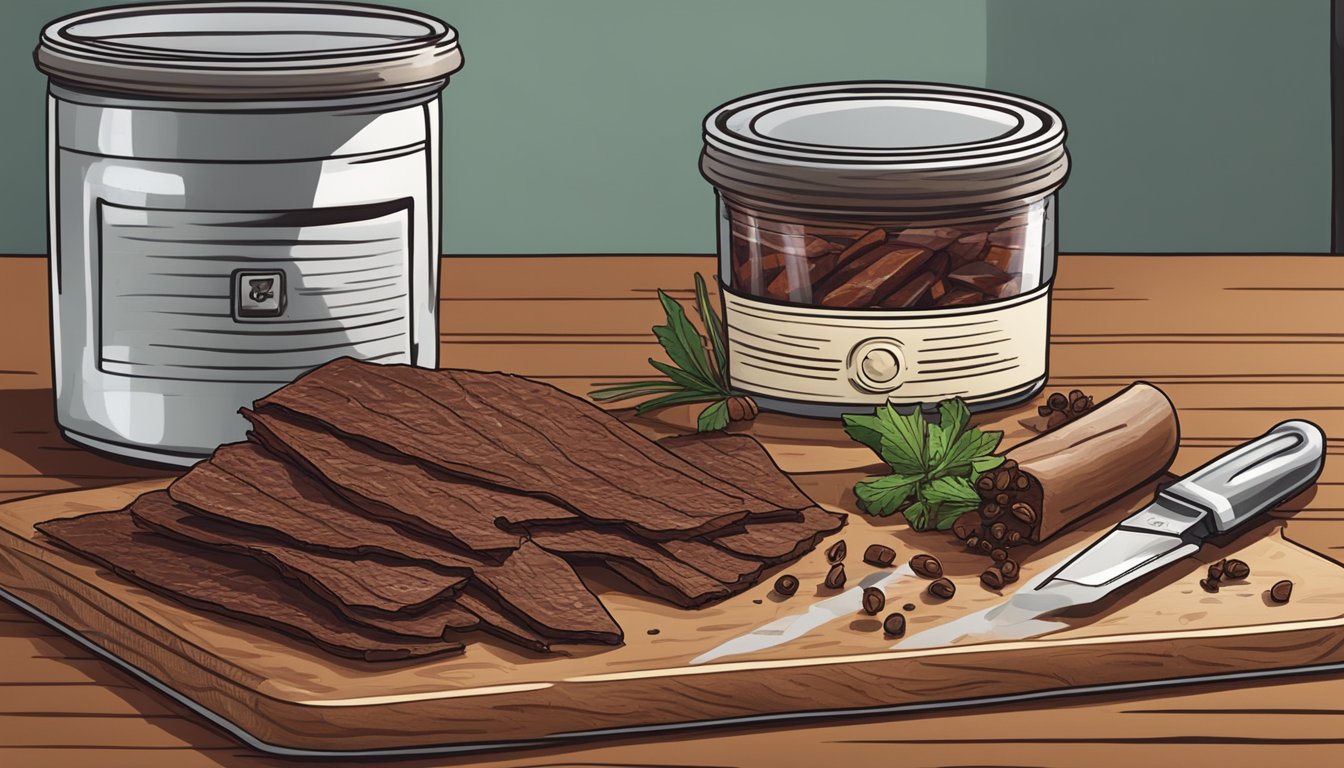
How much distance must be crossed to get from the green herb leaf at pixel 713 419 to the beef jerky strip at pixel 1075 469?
23 centimetres

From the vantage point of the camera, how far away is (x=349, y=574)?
90cm

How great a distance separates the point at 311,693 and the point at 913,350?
52 cm

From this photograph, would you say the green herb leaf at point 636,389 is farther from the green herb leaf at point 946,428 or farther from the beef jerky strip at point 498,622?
the beef jerky strip at point 498,622

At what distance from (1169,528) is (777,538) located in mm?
232

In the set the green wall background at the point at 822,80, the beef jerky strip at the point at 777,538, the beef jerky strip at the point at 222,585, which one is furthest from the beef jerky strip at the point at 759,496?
the green wall background at the point at 822,80

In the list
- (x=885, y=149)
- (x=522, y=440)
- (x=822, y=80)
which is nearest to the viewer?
(x=522, y=440)

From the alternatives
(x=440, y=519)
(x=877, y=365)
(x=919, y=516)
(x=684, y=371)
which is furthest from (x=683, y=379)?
(x=440, y=519)

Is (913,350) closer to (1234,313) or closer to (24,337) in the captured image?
(1234,313)

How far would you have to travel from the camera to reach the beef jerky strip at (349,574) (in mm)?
875

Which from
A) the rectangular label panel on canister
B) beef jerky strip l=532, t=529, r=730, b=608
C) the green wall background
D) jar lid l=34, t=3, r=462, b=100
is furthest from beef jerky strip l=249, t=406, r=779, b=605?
the green wall background

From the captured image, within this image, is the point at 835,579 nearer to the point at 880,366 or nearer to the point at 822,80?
the point at 880,366

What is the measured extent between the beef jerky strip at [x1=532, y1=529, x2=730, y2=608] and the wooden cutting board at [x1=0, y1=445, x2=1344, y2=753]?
1 cm

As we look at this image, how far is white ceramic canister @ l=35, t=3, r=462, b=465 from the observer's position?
1.07 meters

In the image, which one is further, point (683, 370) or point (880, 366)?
point (683, 370)
